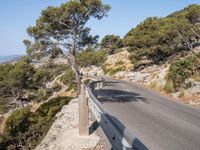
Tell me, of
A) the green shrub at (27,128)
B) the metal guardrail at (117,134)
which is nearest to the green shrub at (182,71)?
the green shrub at (27,128)

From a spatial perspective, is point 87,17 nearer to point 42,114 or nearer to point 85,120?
point 42,114

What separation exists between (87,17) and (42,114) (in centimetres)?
980

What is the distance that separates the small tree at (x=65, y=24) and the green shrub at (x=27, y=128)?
5195 millimetres

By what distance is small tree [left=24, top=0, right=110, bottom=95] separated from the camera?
24.5m

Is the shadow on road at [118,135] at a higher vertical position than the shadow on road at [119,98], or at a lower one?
higher

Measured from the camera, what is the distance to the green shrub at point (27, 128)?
17.0 m

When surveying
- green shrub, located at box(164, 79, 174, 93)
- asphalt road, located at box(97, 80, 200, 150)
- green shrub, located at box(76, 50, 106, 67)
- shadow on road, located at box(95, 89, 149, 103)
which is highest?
green shrub, located at box(76, 50, 106, 67)

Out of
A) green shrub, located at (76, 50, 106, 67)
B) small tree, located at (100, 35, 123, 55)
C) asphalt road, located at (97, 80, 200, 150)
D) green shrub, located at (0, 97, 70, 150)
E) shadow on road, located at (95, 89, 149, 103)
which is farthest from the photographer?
small tree, located at (100, 35, 123, 55)

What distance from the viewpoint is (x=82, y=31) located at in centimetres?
2653

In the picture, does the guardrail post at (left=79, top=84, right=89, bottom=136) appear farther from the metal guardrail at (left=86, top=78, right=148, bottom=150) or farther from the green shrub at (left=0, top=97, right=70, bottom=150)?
the green shrub at (left=0, top=97, right=70, bottom=150)

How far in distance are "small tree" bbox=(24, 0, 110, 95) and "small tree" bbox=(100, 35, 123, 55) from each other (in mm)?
59567

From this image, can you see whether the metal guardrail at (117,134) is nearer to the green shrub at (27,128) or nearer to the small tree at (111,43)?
the green shrub at (27,128)

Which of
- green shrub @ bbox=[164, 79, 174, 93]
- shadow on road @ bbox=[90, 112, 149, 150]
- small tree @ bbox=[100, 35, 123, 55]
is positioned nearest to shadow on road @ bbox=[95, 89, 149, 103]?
green shrub @ bbox=[164, 79, 174, 93]

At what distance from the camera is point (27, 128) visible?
20219 millimetres
